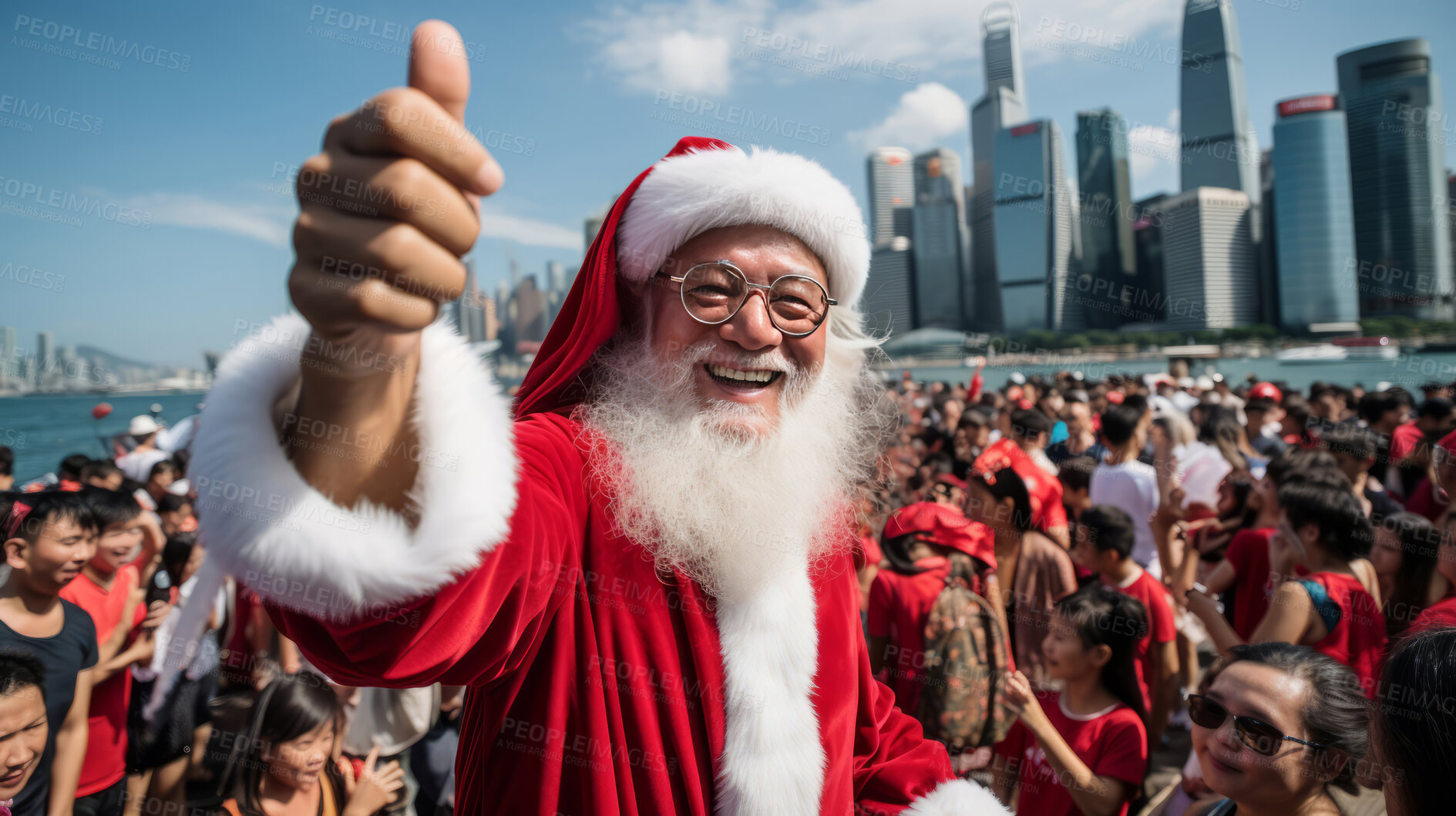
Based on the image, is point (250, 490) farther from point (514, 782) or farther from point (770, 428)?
point (770, 428)

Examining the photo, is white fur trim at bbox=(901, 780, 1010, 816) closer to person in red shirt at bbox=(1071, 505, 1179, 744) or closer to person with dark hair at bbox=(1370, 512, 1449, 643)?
person in red shirt at bbox=(1071, 505, 1179, 744)

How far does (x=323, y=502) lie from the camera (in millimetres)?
749

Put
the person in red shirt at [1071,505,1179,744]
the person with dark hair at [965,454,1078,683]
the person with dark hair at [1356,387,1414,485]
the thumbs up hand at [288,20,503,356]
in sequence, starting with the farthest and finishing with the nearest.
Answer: the person with dark hair at [1356,387,1414,485] < the person with dark hair at [965,454,1078,683] < the person in red shirt at [1071,505,1179,744] < the thumbs up hand at [288,20,503,356]

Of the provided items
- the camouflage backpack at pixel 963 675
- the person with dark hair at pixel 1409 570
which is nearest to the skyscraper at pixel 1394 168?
the person with dark hair at pixel 1409 570

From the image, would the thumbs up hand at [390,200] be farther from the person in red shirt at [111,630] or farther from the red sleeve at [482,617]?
the person in red shirt at [111,630]

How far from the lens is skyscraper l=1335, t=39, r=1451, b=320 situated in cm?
3172

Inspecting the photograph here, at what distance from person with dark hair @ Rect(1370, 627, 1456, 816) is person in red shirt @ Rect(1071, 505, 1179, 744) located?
2.26 metres

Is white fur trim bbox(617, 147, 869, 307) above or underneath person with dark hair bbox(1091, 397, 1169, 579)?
above

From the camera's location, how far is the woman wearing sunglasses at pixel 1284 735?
172 cm

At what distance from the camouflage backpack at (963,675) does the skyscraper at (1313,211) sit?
128ft

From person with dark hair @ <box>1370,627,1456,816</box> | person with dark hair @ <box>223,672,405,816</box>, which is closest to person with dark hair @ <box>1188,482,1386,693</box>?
person with dark hair @ <box>1370,627,1456,816</box>

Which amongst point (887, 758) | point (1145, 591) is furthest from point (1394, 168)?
point (887, 758)

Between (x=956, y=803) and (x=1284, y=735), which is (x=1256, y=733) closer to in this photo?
(x=1284, y=735)

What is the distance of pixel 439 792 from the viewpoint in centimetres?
323
